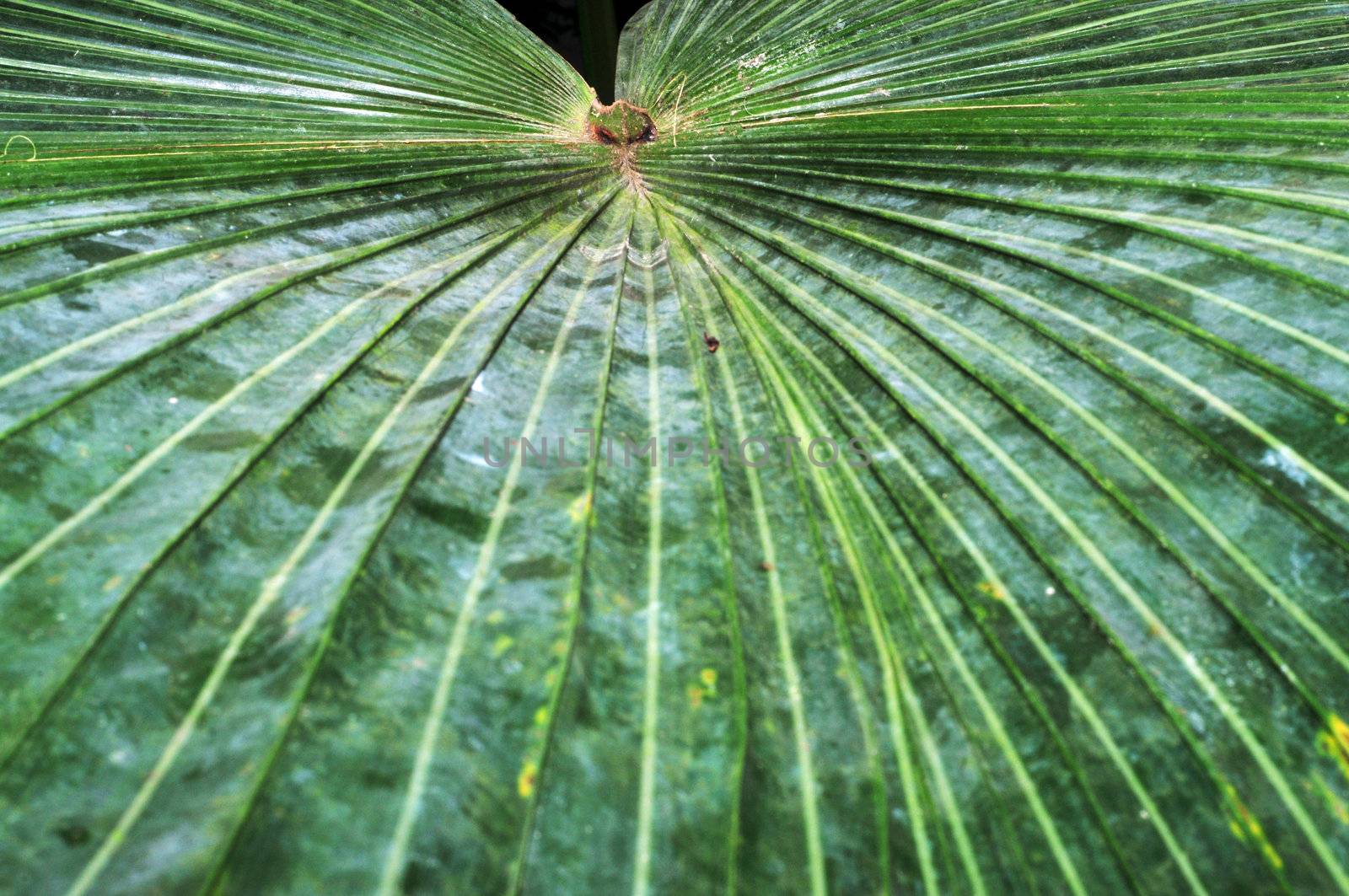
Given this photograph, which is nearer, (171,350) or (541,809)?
(541,809)

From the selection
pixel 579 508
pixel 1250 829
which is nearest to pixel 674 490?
pixel 579 508

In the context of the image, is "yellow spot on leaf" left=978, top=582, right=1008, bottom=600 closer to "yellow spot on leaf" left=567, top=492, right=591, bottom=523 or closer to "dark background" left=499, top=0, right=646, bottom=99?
"yellow spot on leaf" left=567, top=492, right=591, bottom=523

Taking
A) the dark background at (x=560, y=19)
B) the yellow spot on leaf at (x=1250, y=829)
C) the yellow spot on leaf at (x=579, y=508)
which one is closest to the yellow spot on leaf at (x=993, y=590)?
the yellow spot on leaf at (x=1250, y=829)

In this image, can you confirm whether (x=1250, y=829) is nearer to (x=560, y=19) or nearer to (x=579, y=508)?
(x=579, y=508)

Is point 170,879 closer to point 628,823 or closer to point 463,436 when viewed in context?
point 628,823

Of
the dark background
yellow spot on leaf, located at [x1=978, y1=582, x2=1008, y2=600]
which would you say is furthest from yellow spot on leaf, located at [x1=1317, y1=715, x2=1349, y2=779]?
the dark background

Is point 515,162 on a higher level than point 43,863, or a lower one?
higher

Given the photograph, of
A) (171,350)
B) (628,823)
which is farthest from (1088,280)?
(171,350)

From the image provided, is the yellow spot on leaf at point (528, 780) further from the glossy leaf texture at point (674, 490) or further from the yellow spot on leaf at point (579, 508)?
the yellow spot on leaf at point (579, 508)
